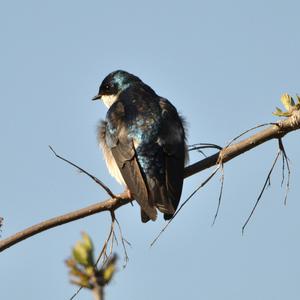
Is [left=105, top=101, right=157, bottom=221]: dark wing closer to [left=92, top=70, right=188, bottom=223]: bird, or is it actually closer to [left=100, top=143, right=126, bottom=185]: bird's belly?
[left=92, top=70, right=188, bottom=223]: bird

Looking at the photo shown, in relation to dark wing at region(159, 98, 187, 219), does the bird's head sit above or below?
above

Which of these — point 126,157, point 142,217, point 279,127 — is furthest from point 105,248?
point 126,157

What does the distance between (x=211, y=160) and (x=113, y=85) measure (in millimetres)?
3251

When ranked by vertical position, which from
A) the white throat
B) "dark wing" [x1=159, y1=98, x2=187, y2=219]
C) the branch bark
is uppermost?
the white throat

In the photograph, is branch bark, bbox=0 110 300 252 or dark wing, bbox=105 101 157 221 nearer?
branch bark, bbox=0 110 300 252

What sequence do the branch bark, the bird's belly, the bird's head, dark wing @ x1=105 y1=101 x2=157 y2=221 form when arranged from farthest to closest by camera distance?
the bird's head
the bird's belly
dark wing @ x1=105 y1=101 x2=157 y2=221
the branch bark

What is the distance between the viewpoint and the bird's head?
6.61 metres

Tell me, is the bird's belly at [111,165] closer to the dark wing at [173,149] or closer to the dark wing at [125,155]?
the dark wing at [125,155]

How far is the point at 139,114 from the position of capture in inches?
204

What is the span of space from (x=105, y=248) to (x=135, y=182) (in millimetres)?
1586

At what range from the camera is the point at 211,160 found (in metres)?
3.61

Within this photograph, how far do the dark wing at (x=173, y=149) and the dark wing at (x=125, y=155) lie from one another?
0.17 meters

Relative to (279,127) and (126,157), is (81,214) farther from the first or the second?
(126,157)

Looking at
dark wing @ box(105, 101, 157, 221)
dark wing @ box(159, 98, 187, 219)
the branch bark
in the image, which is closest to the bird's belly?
dark wing @ box(105, 101, 157, 221)
